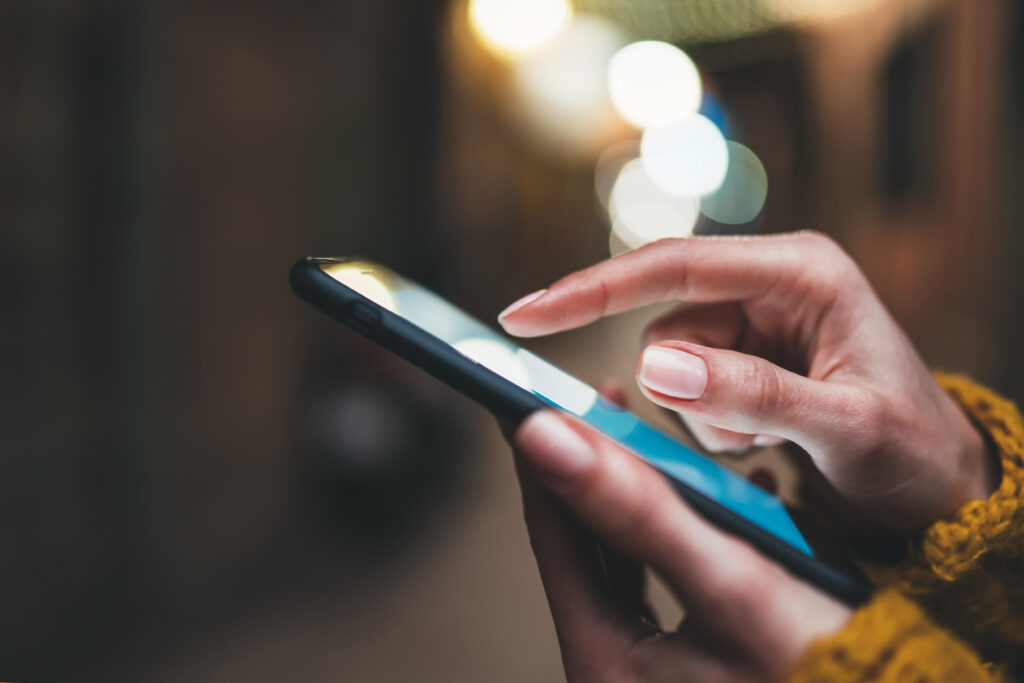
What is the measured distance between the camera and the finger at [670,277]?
0.59 metres

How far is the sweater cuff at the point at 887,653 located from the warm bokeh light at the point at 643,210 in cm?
994

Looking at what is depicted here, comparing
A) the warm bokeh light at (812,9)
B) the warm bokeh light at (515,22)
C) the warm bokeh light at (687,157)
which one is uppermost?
the warm bokeh light at (812,9)

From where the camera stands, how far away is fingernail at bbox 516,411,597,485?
0.30m

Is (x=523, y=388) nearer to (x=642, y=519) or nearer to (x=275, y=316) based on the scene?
(x=642, y=519)

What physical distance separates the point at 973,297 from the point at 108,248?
3.18m

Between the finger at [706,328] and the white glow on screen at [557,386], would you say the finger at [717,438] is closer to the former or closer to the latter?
the finger at [706,328]

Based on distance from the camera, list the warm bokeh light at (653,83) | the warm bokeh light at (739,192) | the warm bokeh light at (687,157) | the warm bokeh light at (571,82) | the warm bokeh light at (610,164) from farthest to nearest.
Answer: the warm bokeh light at (739,192), the warm bokeh light at (687,157), the warm bokeh light at (610,164), the warm bokeh light at (653,83), the warm bokeh light at (571,82)

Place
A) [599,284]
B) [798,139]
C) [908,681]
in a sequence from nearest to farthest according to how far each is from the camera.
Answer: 1. [908,681]
2. [599,284]
3. [798,139]

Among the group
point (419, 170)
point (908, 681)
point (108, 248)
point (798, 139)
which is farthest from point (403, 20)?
point (798, 139)

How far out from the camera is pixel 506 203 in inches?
192

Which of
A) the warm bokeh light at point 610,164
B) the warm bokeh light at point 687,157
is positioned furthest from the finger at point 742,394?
the warm bokeh light at point 687,157

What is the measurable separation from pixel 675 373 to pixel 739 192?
1121cm

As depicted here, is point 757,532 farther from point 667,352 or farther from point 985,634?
point 985,634

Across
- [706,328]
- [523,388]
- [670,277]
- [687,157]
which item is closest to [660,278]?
[670,277]
